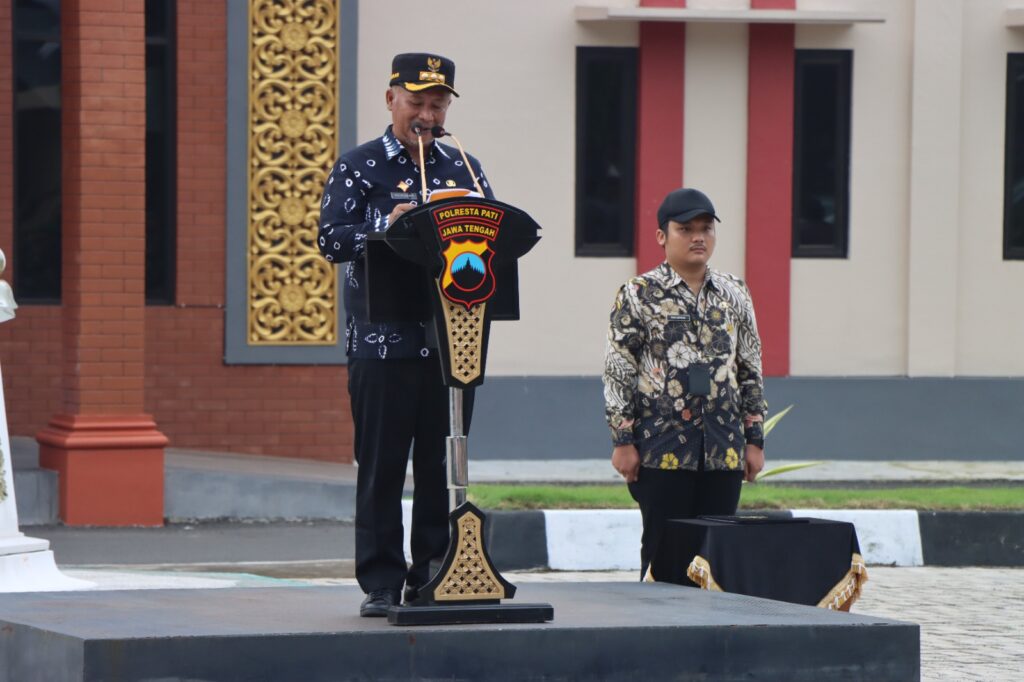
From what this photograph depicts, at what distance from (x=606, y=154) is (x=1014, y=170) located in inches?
126

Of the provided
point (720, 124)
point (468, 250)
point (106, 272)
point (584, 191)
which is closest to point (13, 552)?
point (106, 272)

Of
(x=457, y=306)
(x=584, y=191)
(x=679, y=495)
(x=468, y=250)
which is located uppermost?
(x=584, y=191)

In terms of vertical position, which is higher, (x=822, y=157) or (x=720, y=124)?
(x=720, y=124)

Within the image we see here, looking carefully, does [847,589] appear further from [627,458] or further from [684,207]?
[684,207]

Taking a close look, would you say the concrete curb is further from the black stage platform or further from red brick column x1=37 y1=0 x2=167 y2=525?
the black stage platform

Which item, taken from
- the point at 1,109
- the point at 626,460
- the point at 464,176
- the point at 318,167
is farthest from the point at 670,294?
the point at 1,109

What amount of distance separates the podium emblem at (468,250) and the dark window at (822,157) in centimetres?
980

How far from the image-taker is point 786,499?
11258mm

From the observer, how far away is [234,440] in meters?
13.8

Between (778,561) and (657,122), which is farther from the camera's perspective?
(657,122)

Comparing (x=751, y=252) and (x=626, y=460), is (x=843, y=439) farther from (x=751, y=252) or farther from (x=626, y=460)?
(x=626, y=460)

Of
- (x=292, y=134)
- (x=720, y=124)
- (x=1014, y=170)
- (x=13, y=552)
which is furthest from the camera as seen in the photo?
(x=1014, y=170)

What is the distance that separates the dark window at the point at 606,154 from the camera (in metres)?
15.0

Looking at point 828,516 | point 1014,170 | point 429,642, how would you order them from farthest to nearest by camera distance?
point 1014,170
point 828,516
point 429,642
